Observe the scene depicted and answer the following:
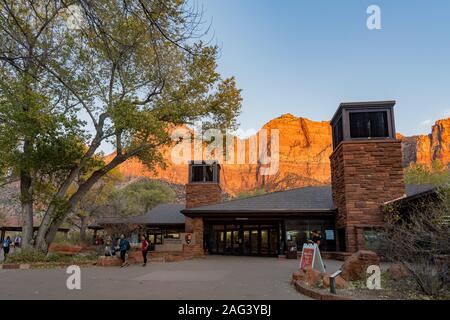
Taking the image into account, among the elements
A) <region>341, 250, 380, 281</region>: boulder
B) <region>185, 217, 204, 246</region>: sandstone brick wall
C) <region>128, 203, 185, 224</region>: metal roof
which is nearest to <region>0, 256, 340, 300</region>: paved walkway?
<region>341, 250, 380, 281</region>: boulder

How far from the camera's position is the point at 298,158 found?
130 meters

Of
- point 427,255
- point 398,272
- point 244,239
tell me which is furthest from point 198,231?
point 427,255

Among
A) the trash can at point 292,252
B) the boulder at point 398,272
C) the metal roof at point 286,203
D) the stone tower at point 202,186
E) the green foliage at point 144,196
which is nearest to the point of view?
the boulder at point 398,272

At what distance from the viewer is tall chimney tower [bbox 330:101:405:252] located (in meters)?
17.7

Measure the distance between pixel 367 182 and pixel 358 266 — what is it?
9.49 meters

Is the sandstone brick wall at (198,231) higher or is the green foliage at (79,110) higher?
the green foliage at (79,110)

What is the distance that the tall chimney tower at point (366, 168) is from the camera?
17734 millimetres

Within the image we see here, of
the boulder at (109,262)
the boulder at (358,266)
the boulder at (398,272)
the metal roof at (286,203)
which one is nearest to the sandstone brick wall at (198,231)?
the metal roof at (286,203)

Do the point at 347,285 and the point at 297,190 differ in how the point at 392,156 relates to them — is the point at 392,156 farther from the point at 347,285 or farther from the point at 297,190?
the point at 347,285

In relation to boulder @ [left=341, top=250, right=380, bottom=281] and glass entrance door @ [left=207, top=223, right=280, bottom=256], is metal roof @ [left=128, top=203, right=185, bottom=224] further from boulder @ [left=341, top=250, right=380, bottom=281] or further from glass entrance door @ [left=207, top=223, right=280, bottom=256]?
boulder @ [left=341, top=250, right=380, bottom=281]

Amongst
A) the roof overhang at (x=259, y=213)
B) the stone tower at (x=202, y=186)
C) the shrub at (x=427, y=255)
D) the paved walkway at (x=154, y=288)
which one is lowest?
the paved walkway at (x=154, y=288)

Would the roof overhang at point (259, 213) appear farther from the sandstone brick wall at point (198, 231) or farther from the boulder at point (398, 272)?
the boulder at point (398, 272)

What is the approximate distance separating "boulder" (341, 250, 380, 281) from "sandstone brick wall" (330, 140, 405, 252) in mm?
8717

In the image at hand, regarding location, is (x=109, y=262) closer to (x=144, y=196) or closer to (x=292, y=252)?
(x=292, y=252)
